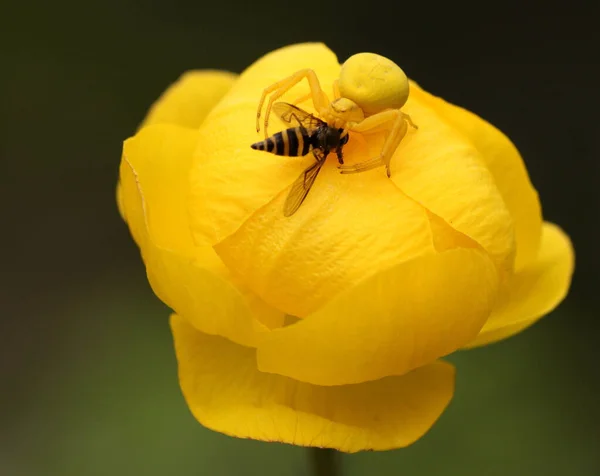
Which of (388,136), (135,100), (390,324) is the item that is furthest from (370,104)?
(135,100)

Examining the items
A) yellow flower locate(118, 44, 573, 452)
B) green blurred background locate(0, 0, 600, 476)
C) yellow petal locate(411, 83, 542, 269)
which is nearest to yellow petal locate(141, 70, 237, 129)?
yellow flower locate(118, 44, 573, 452)

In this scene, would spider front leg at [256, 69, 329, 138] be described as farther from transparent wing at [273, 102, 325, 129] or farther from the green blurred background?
the green blurred background

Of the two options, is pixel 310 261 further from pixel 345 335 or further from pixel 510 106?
pixel 510 106

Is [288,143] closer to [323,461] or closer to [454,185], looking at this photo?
[454,185]

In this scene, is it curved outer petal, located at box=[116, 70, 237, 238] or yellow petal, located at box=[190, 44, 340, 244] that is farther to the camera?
curved outer petal, located at box=[116, 70, 237, 238]

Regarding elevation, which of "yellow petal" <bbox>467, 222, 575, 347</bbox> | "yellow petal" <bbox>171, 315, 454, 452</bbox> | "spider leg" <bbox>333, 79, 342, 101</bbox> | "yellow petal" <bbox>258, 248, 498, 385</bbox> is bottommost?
"yellow petal" <bbox>171, 315, 454, 452</bbox>

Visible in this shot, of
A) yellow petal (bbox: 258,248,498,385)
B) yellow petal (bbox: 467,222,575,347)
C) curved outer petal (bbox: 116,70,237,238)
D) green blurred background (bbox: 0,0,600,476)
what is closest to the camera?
yellow petal (bbox: 258,248,498,385)
